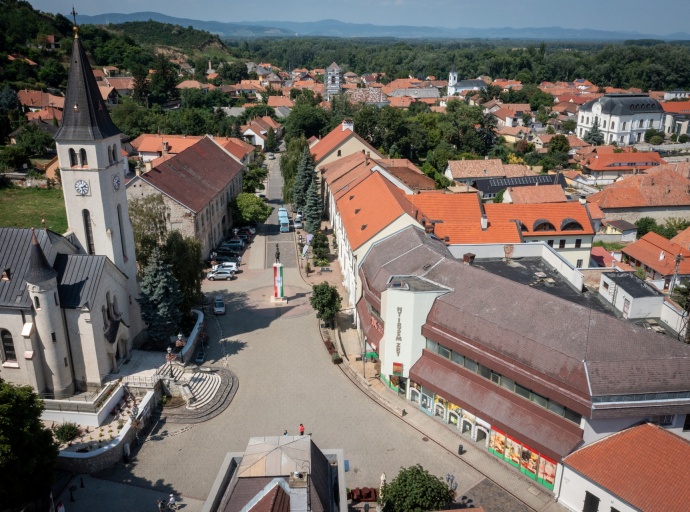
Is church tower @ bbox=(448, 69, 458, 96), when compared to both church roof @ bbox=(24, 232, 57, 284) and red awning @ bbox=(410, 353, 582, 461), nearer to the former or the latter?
red awning @ bbox=(410, 353, 582, 461)

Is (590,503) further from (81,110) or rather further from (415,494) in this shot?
(81,110)

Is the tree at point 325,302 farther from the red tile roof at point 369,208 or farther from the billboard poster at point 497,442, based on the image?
the billboard poster at point 497,442

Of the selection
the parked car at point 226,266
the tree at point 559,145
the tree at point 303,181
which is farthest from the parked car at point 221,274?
the tree at point 559,145

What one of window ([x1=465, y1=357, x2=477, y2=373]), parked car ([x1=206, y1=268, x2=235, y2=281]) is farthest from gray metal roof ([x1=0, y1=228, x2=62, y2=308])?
window ([x1=465, y1=357, x2=477, y2=373])

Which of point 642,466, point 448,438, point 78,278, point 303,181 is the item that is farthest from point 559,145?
point 78,278

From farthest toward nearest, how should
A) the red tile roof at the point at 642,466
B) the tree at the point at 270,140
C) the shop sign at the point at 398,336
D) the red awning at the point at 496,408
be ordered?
the tree at the point at 270,140, the shop sign at the point at 398,336, the red awning at the point at 496,408, the red tile roof at the point at 642,466

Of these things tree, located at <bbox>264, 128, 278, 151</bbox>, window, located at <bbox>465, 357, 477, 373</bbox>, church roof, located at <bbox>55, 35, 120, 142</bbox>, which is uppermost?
church roof, located at <bbox>55, 35, 120, 142</bbox>
